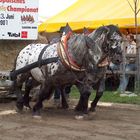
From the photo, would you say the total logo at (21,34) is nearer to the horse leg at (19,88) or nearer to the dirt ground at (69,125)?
the horse leg at (19,88)

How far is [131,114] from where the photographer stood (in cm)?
Answer: 1141

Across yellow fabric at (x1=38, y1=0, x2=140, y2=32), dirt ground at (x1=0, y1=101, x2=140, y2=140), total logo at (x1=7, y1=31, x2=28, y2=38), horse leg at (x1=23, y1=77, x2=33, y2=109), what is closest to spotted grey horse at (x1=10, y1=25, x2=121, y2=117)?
dirt ground at (x1=0, y1=101, x2=140, y2=140)

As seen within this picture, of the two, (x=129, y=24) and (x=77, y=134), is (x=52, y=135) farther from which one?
(x=129, y=24)


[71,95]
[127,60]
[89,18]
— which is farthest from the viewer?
[89,18]

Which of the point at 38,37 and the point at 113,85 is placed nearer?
the point at 38,37

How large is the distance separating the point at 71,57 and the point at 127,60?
250 inches

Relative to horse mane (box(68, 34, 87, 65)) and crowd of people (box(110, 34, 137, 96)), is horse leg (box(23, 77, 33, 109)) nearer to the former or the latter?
horse mane (box(68, 34, 87, 65))

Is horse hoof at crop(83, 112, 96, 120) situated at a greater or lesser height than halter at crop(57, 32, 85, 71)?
lesser

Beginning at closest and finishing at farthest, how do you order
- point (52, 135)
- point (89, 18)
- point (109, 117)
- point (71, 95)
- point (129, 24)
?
point (52, 135) → point (109, 117) → point (71, 95) → point (129, 24) → point (89, 18)

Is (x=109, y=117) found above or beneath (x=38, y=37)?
beneath

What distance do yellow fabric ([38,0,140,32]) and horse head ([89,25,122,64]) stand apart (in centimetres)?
751

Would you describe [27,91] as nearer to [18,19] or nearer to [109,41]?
[18,19]

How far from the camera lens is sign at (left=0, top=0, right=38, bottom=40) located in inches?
486

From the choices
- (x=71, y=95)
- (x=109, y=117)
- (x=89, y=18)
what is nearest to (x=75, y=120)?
(x=109, y=117)
